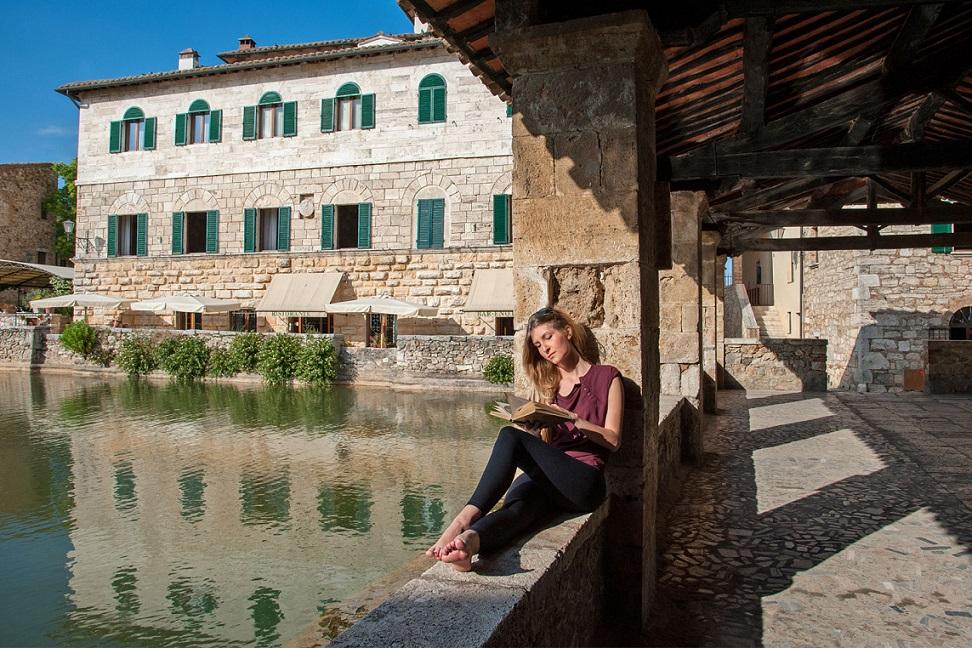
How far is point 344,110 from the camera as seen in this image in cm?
1939

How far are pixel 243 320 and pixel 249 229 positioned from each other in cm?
261

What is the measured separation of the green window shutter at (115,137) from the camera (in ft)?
69.4

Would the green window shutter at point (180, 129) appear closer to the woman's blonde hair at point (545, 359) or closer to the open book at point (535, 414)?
the woman's blonde hair at point (545, 359)

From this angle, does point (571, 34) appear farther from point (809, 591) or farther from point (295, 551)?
point (295, 551)

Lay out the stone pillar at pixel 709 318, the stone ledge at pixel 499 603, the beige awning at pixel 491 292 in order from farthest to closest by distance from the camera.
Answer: the beige awning at pixel 491 292 → the stone pillar at pixel 709 318 → the stone ledge at pixel 499 603

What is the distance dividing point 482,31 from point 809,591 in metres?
3.12

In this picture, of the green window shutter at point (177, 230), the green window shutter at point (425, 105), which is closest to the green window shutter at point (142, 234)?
the green window shutter at point (177, 230)

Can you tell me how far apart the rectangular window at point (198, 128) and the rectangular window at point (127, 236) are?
3.22m

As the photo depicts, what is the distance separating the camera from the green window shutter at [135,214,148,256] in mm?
20938

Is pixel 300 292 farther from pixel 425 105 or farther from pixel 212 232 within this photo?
pixel 425 105

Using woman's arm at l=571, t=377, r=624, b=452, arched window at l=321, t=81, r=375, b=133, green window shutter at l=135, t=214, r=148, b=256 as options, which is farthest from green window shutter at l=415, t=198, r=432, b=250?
woman's arm at l=571, t=377, r=624, b=452

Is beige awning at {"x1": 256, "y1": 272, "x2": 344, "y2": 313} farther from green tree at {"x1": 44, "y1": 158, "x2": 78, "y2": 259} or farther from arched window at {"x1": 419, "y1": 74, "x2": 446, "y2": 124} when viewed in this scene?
green tree at {"x1": 44, "y1": 158, "x2": 78, "y2": 259}

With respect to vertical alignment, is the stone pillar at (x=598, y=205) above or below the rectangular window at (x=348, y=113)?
below

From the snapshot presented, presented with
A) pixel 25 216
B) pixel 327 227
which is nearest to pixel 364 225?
pixel 327 227
